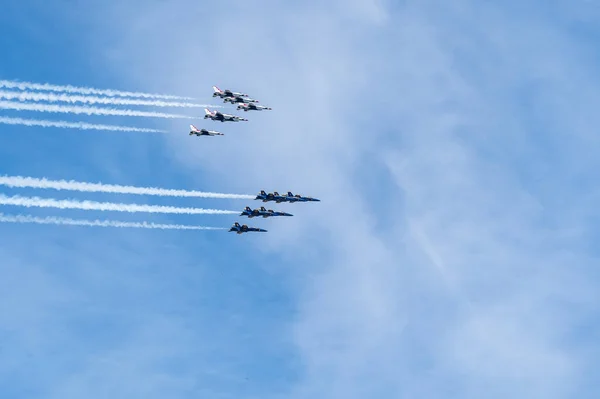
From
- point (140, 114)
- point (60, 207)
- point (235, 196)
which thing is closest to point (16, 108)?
point (60, 207)

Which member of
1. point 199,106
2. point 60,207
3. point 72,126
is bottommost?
point 60,207

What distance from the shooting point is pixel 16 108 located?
136 metres

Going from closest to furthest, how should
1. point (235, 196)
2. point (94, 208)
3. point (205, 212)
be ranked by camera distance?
point (94, 208) < point (205, 212) < point (235, 196)

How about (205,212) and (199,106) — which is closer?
(205,212)

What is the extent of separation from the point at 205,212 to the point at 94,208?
3027 cm

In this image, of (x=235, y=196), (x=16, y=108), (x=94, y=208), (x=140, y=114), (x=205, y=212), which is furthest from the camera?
(x=235, y=196)

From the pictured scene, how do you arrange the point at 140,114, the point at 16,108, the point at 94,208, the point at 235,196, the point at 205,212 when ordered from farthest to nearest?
the point at 235,196 < the point at 205,212 < the point at 140,114 < the point at 94,208 < the point at 16,108

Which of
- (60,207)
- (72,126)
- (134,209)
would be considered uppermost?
(72,126)

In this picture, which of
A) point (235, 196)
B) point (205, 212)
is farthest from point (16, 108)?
point (235, 196)

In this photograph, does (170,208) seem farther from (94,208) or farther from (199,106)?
(199,106)

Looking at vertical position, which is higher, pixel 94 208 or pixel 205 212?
pixel 205 212

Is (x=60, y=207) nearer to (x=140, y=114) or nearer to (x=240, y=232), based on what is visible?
(x=140, y=114)

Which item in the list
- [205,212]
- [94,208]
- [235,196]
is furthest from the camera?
[235,196]

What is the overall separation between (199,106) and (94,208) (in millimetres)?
49690
